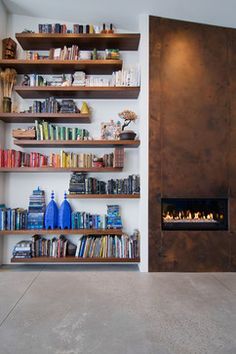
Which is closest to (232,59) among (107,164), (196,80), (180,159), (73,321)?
(196,80)

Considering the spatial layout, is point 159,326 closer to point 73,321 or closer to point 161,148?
point 73,321

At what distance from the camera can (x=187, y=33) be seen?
11.3 feet

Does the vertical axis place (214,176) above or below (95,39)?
below

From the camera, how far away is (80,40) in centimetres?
356

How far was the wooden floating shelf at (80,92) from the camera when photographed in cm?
345

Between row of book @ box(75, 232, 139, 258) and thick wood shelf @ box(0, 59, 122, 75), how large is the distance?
2.31m

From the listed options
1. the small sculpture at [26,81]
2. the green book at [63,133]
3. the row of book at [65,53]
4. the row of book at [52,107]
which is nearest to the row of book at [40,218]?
the green book at [63,133]

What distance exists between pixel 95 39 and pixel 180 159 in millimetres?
1982

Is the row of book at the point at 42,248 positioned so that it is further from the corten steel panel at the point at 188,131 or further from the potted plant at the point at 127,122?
the potted plant at the point at 127,122

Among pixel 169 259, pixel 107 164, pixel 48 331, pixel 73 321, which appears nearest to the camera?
pixel 48 331

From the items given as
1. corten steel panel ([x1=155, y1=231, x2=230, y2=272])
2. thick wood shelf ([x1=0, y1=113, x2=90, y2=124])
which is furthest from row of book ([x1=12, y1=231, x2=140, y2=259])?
thick wood shelf ([x1=0, y1=113, x2=90, y2=124])

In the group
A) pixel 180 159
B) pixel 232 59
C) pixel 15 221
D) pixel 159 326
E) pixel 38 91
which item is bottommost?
pixel 159 326

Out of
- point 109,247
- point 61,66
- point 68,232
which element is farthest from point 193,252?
point 61,66

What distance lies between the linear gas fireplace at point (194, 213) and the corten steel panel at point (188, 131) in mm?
96
